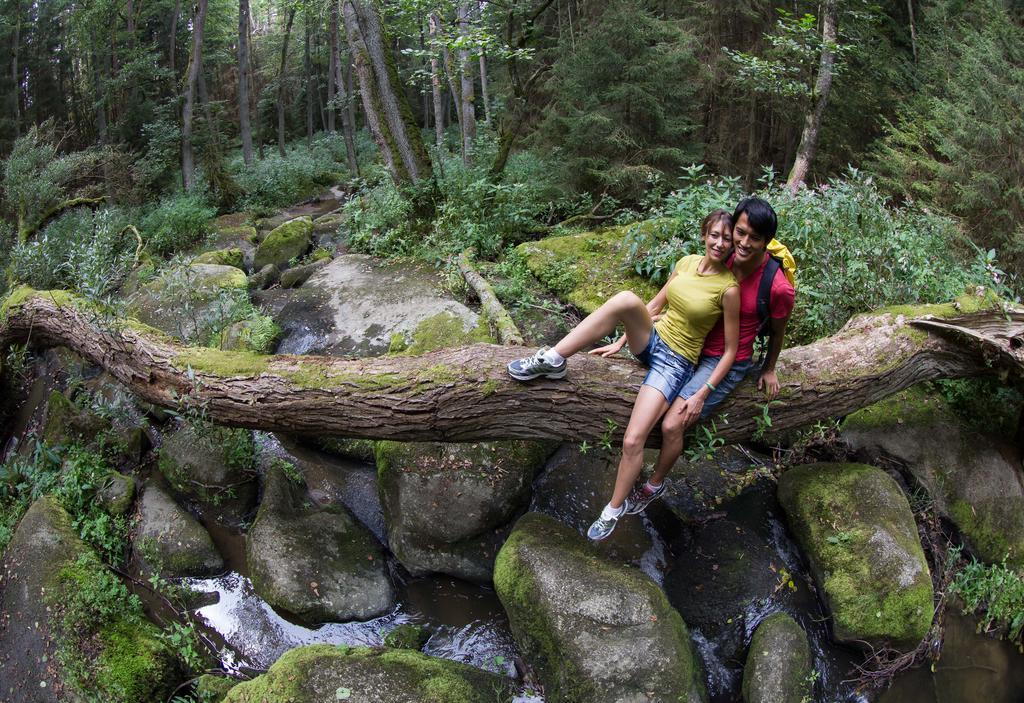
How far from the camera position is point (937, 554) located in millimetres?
5250

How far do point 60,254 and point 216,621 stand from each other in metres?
7.70

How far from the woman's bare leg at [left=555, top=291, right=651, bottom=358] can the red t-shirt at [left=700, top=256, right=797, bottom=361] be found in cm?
46

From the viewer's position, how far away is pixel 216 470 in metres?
6.16

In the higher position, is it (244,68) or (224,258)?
(244,68)

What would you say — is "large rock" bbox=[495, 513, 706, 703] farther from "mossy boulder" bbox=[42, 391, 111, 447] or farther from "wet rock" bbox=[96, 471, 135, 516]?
"mossy boulder" bbox=[42, 391, 111, 447]

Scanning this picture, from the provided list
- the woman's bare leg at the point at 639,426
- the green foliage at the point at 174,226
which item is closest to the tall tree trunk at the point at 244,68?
the green foliage at the point at 174,226

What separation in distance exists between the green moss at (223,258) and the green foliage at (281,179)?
6183mm

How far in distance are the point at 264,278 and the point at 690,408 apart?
7.75m

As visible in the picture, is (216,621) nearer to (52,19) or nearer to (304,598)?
(304,598)

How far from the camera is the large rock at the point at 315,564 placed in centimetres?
511

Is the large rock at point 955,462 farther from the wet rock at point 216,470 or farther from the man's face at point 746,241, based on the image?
the wet rock at point 216,470

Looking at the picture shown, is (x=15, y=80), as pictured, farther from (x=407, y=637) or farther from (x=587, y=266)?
(x=407, y=637)

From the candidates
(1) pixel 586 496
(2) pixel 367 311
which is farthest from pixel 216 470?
(1) pixel 586 496

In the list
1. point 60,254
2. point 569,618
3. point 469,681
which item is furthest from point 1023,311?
point 60,254
